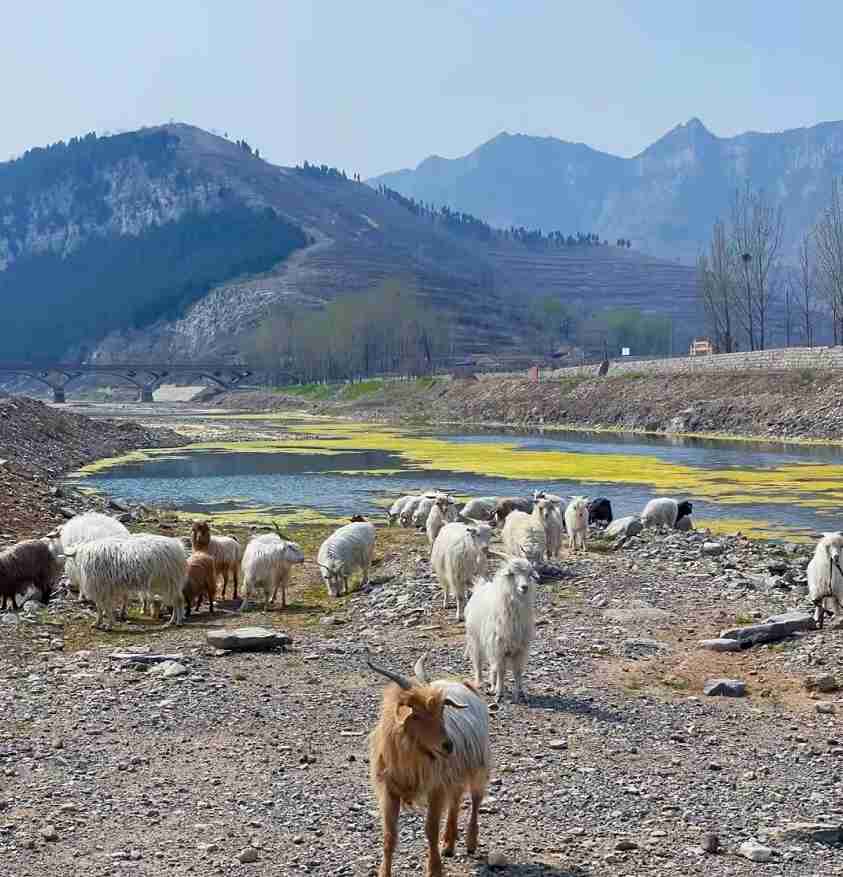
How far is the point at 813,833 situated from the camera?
31.5ft

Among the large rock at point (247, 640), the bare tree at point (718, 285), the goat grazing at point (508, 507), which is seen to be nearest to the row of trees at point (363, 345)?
the bare tree at point (718, 285)

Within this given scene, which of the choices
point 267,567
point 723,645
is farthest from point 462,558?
point 723,645

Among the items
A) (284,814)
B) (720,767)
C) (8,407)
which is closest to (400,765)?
(284,814)

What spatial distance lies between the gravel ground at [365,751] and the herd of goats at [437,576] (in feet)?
2.11

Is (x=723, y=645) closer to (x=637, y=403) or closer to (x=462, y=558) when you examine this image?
(x=462, y=558)

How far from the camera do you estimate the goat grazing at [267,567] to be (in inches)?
821

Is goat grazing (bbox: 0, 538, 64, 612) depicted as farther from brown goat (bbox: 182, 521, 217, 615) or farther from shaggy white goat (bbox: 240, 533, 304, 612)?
shaggy white goat (bbox: 240, 533, 304, 612)

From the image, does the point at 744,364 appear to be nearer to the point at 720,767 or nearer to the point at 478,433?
the point at 478,433

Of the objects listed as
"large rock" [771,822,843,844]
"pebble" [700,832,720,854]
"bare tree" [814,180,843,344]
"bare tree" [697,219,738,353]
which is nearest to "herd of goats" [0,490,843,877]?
"pebble" [700,832,720,854]

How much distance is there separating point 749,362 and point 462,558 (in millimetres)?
77031

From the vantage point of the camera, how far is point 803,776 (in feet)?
36.6

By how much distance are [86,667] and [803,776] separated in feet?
30.1

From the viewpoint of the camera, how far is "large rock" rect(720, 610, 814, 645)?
16.8 metres

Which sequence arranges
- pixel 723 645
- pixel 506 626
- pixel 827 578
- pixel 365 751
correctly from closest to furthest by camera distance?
pixel 365 751
pixel 506 626
pixel 723 645
pixel 827 578
